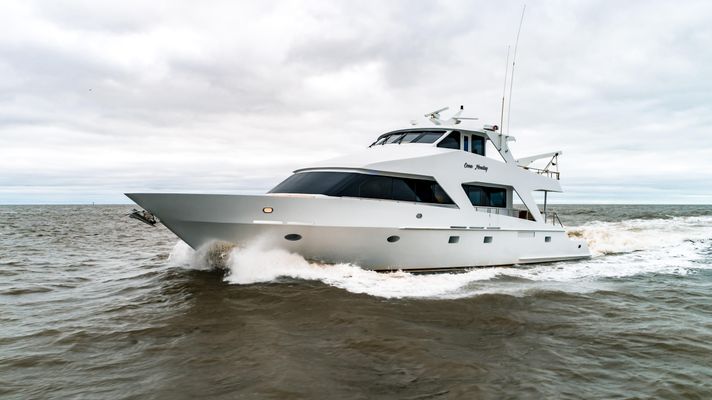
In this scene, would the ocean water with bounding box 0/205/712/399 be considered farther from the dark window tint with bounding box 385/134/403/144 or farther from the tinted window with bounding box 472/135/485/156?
the dark window tint with bounding box 385/134/403/144

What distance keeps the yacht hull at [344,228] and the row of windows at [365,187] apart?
322mm

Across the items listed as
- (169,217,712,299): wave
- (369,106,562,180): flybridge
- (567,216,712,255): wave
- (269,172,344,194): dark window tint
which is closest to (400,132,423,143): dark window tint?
(369,106,562,180): flybridge

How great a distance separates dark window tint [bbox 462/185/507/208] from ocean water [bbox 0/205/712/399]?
1826mm

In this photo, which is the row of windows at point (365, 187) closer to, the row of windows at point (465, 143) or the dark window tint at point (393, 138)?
the row of windows at point (465, 143)

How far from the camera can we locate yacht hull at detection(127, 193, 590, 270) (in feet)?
25.9

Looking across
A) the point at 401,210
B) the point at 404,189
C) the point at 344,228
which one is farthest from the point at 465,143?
the point at 344,228

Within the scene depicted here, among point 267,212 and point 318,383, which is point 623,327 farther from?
point 267,212

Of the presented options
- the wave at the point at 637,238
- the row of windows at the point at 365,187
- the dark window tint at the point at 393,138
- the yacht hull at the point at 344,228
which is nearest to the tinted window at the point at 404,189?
the row of windows at the point at 365,187

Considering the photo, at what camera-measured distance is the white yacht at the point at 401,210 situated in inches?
315

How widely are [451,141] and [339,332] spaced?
681 centimetres

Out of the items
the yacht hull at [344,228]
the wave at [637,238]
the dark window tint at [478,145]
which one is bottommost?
the wave at [637,238]

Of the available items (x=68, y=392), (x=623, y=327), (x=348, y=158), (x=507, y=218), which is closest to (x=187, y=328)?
(x=68, y=392)

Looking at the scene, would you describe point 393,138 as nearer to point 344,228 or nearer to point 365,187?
point 365,187

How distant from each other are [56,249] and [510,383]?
51.3 ft
